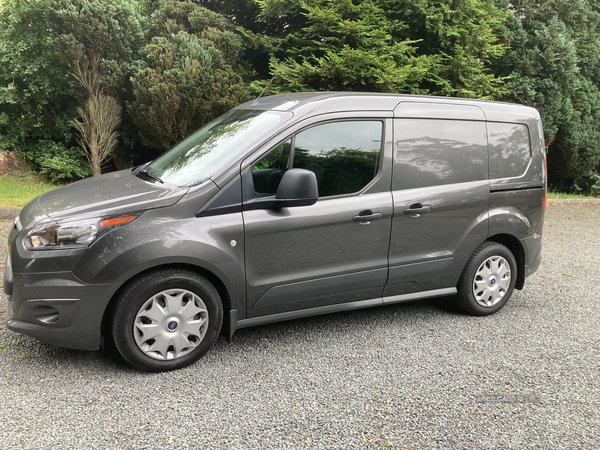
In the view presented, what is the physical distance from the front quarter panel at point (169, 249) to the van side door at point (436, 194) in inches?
50.7

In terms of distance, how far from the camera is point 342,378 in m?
3.33

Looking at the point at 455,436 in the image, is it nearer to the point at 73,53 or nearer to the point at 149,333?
the point at 149,333

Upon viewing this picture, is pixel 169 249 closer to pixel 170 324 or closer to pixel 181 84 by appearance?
pixel 170 324

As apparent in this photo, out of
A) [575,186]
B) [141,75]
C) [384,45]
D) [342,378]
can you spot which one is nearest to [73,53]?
[141,75]

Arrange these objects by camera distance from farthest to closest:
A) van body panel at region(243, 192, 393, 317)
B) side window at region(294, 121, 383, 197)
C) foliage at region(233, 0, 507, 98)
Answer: foliage at region(233, 0, 507, 98), side window at region(294, 121, 383, 197), van body panel at region(243, 192, 393, 317)

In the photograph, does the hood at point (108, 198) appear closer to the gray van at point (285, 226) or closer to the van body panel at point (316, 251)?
the gray van at point (285, 226)

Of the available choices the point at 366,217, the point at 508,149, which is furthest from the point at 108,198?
the point at 508,149

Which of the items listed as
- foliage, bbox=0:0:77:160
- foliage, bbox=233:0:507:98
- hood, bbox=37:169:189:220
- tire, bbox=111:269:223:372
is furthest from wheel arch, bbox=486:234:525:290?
foliage, bbox=0:0:77:160

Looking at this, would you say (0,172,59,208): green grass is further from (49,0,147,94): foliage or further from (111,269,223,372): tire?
(111,269,223,372): tire

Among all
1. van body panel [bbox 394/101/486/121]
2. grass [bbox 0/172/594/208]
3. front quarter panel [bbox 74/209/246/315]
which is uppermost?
van body panel [bbox 394/101/486/121]

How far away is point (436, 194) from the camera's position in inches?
160

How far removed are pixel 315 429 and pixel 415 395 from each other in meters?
0.75

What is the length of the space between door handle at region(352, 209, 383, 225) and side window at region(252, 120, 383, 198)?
0.19 metres

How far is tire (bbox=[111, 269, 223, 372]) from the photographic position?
3.15 m
